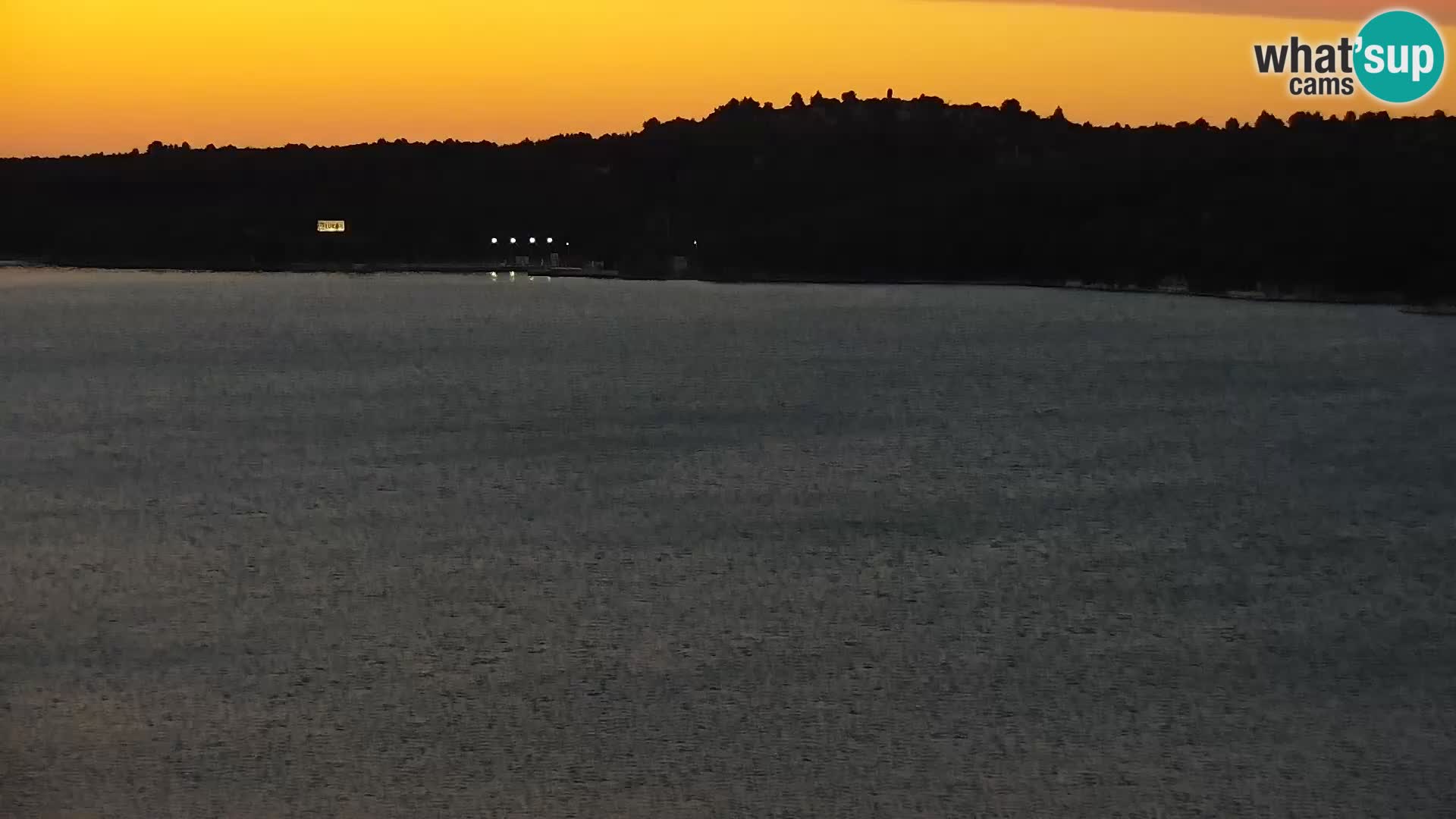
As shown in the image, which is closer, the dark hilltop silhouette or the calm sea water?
the calm sea water

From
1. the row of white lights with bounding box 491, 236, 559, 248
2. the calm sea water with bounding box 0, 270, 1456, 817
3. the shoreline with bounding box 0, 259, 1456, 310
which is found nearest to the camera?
the calm sea water with bounding box 0, 270, 1456, 817

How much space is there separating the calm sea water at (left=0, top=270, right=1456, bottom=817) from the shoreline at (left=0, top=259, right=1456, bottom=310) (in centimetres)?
5785

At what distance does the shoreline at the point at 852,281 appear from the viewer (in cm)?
9525

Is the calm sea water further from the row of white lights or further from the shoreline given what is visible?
the row of white lights

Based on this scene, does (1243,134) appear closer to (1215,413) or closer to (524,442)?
(1215,413)

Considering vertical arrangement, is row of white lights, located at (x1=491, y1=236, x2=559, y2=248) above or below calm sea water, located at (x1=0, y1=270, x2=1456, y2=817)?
above

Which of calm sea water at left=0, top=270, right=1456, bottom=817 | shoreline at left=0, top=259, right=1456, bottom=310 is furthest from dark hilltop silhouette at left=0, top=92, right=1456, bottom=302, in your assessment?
calm sea water at left=0, top=270, right=1456, bottom=817

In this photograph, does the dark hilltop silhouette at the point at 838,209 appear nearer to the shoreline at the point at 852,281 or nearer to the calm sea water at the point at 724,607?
the shoreline at the point at 852,281

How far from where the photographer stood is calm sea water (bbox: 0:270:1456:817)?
33.7 ft

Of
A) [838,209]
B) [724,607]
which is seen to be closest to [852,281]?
[838,209]

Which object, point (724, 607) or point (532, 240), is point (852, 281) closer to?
point (532, 240)

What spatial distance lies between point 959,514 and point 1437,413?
1923cm

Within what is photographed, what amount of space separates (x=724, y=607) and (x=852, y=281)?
132m

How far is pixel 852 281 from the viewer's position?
481 ft
